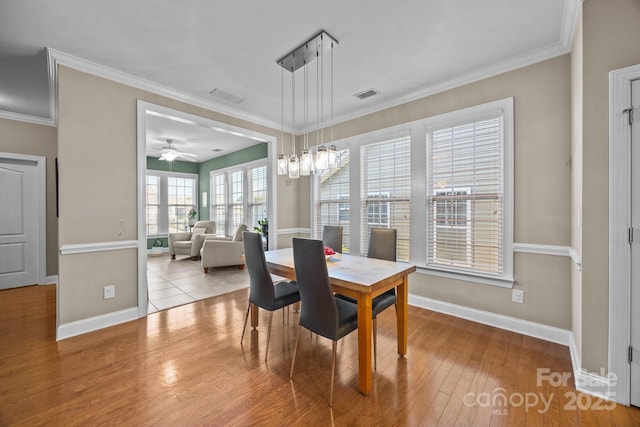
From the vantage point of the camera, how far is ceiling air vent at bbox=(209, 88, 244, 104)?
137 inches

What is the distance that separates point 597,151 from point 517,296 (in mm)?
1582

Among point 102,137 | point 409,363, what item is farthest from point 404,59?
point 102,137

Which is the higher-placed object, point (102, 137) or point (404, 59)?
point (404, 59)

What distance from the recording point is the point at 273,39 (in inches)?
94.6

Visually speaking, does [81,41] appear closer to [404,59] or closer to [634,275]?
[404,59]

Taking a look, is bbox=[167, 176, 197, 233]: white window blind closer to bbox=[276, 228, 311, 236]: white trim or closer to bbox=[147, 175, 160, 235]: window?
bbox=[147, 175, 160, 235]: window

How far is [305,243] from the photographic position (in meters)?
1.85

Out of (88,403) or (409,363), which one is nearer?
(88,403)

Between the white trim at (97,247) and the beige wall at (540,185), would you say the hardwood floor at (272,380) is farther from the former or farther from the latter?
the white trim at (97,247)

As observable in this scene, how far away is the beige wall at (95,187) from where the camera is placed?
2688 millimetres

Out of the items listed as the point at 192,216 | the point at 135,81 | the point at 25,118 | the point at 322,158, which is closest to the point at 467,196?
the point at 322,158

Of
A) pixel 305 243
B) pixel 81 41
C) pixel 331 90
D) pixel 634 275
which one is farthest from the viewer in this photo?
pixel 331 90

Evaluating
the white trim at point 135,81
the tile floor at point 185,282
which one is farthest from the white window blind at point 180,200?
the white trim at point 135,81

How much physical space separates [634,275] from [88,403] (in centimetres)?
362
